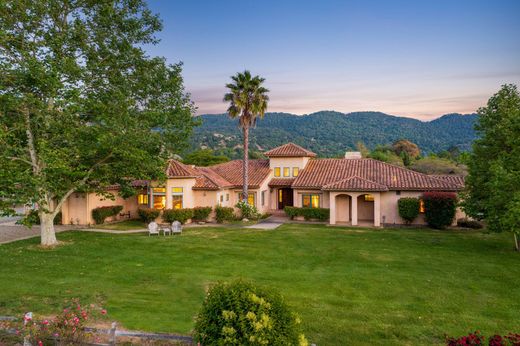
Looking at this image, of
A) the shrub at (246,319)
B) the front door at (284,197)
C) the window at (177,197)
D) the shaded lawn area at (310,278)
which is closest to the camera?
the shrub at (246,319)

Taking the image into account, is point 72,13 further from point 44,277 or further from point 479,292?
point 479,292

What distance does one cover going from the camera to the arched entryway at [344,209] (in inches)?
1177

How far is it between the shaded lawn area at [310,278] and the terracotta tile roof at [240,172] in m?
10.8

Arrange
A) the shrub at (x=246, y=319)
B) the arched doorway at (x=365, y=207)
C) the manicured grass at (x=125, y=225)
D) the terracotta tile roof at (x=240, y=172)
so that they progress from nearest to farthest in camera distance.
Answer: the shrub at (x=246, y=319), the manicured grass at (x=125, y=225), the arched doorway at (x=365, y=207), the terracotta tile roof at (x=240, y=172)

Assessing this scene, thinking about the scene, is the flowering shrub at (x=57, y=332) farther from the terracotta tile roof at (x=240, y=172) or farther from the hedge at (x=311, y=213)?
the terracotta tile roof at (x=240, y=172)

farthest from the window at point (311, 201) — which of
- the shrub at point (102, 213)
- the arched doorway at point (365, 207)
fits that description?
the shrub at point (102, 213)

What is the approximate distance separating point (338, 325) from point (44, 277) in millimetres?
11382

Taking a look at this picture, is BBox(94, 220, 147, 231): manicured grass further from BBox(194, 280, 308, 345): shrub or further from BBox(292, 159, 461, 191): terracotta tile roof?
BBox(194, 280, 308, 345): shrub

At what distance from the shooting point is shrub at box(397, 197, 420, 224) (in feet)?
89.4

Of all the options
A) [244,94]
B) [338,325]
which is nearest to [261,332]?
[338,325]

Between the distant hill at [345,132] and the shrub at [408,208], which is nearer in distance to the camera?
the shrub at [408,208]

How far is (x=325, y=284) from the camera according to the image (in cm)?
1243

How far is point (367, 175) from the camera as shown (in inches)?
1218

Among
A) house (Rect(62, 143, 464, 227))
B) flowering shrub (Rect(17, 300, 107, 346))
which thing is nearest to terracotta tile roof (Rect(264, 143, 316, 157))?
house (Rect(62, 143, 464, 227))
